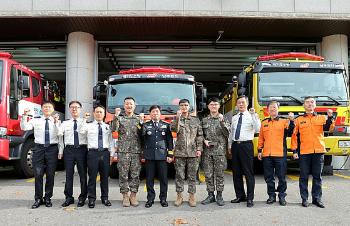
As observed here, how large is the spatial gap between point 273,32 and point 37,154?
8.98 metres

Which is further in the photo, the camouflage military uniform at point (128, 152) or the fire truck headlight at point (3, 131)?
the fire truck headlight at point (3, 131)

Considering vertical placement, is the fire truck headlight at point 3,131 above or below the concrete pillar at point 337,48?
below

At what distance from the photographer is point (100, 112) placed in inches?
258

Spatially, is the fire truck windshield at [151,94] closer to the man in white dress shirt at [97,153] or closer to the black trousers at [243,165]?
the man in white dress shirt at [97,153]

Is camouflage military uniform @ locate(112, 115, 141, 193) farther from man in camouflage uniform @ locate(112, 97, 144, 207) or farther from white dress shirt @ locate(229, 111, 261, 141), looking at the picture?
white dress shirt @ locate(229, 111, 261, 141)

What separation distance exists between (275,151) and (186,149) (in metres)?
1.48

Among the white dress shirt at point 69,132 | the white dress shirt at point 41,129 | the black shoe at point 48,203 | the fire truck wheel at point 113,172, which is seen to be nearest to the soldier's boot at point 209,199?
the white dress shirt at point 69,132

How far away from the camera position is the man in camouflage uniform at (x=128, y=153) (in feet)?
21.0

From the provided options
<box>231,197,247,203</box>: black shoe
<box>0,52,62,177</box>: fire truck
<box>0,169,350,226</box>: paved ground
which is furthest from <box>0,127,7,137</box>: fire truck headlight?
<box>231,197,247,203</box>: black shoe

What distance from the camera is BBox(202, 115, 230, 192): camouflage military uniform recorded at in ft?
21.5

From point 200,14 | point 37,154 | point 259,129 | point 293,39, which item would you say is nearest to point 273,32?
point 293,39

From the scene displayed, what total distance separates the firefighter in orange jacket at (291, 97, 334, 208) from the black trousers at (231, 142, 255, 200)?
0.80 metres

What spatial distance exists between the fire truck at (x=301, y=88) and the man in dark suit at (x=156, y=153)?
3.02 meters

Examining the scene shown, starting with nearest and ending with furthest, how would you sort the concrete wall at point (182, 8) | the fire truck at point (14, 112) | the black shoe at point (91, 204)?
the black shoe at point (91, 204)
the fire truck at point (14, 112)
the concrete wall at point (182, 8)
